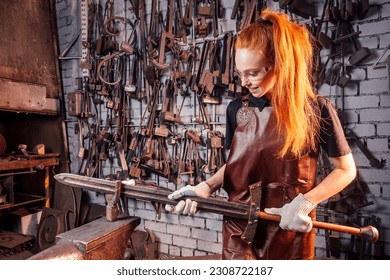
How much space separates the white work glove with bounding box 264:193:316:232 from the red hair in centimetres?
18

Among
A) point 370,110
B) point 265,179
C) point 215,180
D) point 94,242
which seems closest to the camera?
point 94,242

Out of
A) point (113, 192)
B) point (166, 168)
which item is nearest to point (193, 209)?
point (113, 192)

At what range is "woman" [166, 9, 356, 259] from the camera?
3.49 ft

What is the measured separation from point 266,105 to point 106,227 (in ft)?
2.58

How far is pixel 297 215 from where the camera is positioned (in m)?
1.04

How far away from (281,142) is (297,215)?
0.90 ft

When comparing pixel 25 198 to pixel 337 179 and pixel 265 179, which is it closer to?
pixel 265 179

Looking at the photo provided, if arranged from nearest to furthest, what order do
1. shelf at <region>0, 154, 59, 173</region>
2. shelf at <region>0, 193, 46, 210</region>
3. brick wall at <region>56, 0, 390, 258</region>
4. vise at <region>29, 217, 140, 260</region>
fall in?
1. vise at <region>29, 217, 140, 260</region>
2. brick wall at <region>56, 0, 390, 258</region>
3. shelf at <region>0, 154, 59, 173</region>
4. shelf at <region>0, 193, 46, 210</region>

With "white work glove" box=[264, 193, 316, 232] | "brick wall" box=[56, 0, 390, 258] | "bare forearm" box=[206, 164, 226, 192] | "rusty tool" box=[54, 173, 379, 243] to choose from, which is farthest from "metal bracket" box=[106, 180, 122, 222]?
"brick wall" box=[56, 0, 390, 258]

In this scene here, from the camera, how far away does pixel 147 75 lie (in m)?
2.06

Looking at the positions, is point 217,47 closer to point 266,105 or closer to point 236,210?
point 266,105

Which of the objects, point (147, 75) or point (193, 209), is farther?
point (147, 75)

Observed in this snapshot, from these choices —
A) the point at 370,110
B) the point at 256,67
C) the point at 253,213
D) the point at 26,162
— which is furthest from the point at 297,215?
the point at 26,162

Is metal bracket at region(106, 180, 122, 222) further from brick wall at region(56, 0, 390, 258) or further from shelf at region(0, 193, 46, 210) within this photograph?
shelf at region(0, 193, 46, 210)
